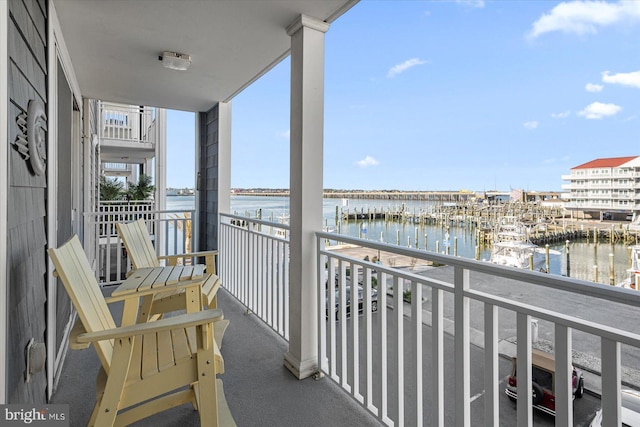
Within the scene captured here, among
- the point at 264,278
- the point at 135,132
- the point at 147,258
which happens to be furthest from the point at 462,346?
the point at 135,132

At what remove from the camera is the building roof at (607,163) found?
5.30 feet

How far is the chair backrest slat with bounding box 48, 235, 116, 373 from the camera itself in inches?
54.0

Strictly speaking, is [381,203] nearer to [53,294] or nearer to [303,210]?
[303,210]

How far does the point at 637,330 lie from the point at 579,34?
80.0 inches

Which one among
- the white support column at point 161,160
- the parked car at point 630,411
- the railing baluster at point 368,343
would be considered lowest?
the parked car at point 630,411

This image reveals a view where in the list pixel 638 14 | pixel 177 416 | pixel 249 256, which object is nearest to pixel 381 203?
pixel 249 256

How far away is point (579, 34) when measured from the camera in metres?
2.17

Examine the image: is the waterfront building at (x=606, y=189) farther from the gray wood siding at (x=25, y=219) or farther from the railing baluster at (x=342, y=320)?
the gray wood siding at (x=25, y=219)

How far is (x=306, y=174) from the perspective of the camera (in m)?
2.31

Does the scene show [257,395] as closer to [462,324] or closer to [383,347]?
[383,347]

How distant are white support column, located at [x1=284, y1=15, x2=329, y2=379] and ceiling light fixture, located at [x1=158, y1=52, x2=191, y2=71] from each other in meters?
1.10

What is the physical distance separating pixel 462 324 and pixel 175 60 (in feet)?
9.57

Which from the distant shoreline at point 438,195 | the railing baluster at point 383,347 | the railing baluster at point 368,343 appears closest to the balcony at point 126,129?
the distant shoreline at point 438,195

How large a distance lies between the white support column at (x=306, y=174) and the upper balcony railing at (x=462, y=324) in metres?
0.08
